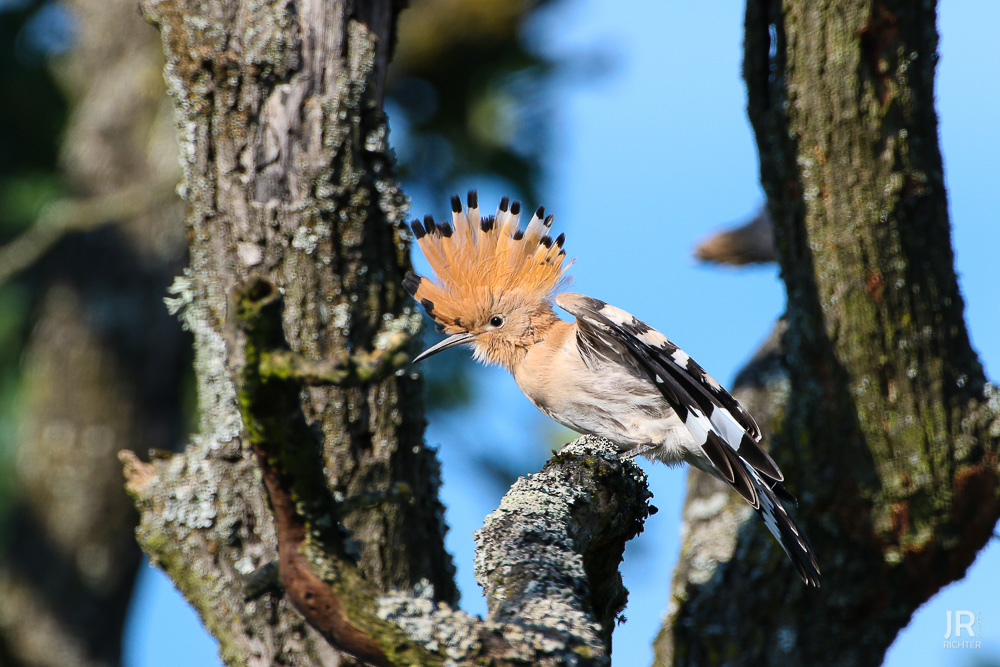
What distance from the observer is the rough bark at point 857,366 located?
2.93 metres

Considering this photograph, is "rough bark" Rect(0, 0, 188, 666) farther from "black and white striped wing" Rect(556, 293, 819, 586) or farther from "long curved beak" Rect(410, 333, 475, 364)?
"black and white striped wing" Rect(556, 293, 819, 586)

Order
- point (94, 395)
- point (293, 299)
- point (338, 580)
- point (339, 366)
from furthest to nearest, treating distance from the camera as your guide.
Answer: point (94, 395) < point (293, 299) < point (338, 580) < point (339, 366)

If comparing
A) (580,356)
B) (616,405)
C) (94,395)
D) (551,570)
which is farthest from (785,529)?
(94,395)

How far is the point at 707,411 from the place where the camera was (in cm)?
284

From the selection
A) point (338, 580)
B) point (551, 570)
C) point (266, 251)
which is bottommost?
point (338, 580)

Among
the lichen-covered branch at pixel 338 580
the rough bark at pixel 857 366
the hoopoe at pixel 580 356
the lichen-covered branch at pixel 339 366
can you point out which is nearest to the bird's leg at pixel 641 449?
the hoopoe at pixel 580 356

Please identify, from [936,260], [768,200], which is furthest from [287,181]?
[936,260]

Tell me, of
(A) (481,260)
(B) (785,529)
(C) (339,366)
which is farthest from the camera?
(A) (481,260)

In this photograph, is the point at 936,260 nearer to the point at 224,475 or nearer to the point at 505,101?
the point at 224,475

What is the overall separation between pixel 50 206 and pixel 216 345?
Answer: 10.5ft

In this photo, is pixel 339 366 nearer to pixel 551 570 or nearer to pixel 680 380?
pixel 551 570

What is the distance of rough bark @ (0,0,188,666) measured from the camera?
5.42 meters

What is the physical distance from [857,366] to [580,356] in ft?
3.54

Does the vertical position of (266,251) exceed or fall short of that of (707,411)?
it exceeds it
